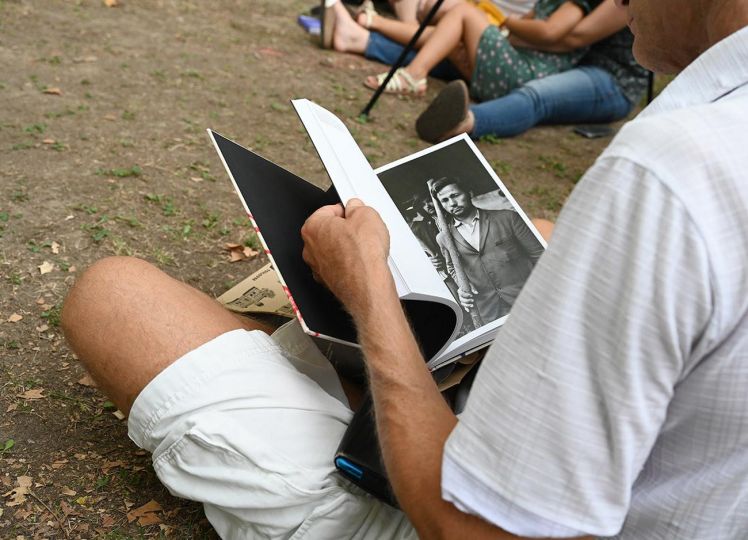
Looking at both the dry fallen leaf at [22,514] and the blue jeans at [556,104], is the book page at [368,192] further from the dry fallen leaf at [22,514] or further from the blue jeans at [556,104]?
the blue jeans at [556,104]

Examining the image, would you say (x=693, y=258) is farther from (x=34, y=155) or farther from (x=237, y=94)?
(x=237, y=94)

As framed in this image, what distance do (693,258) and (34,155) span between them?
2.47 meters

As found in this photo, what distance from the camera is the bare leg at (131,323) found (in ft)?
4.11

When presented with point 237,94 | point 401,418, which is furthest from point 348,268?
point 237,94

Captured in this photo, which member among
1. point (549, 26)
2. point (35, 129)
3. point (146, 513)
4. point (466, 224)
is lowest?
point (35, 129)

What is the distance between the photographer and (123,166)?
271 centimetres

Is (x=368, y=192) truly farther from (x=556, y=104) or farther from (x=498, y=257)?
(x=556, y=104)

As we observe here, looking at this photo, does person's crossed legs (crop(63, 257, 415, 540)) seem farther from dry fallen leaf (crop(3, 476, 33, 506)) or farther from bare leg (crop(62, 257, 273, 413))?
dry fallen leaf (crop(3, 476, 33, 506))

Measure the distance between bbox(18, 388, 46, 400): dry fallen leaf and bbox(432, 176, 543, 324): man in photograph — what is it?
997mm

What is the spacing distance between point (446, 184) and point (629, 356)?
0.89m

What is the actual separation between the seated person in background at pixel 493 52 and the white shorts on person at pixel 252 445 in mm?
3108

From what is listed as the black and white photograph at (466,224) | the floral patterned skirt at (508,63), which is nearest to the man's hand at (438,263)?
the black and white photograph at (466,224)

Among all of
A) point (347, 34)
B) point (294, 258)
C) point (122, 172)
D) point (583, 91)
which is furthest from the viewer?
point (347, 34)

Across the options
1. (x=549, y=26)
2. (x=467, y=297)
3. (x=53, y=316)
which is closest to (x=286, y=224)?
(x=467, y=297)
